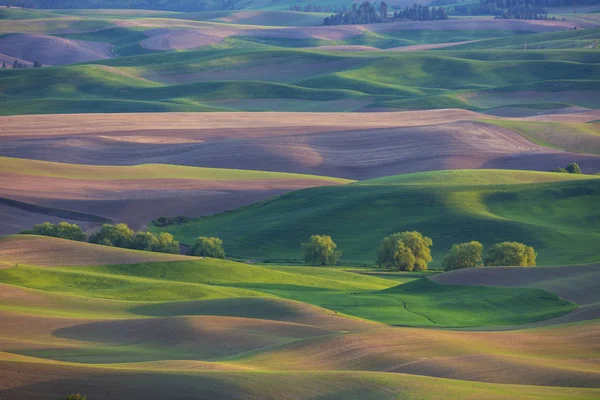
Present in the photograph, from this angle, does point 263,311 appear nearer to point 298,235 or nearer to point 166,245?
point 166,245

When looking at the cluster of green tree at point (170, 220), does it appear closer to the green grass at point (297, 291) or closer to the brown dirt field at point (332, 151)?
the green grass at point (297, 291)

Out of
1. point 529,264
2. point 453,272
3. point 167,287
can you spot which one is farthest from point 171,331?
point 529,264

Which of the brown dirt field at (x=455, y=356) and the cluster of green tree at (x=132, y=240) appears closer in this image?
the brown dirt field at (x=455, y=356)

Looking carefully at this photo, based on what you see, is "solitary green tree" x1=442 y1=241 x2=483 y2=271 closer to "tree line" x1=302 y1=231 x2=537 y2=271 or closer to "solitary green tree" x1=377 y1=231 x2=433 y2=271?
"tree line" x1=302 y1=231 x2=537 y2=271

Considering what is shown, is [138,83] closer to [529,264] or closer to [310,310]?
[529,264]

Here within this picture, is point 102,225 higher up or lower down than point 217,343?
lower down

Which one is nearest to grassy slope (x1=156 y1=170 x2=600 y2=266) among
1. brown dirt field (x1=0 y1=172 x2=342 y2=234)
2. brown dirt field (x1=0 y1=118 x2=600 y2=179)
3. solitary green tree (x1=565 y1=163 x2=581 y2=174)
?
brown dirt field (x1=0 y1=172 x2=342 y2=234)

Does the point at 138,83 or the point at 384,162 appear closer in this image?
the point at 384,162

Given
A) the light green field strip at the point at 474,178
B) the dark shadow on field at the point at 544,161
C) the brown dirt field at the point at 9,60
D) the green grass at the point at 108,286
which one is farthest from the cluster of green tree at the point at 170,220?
the brown dirt field at the point at 9,60
